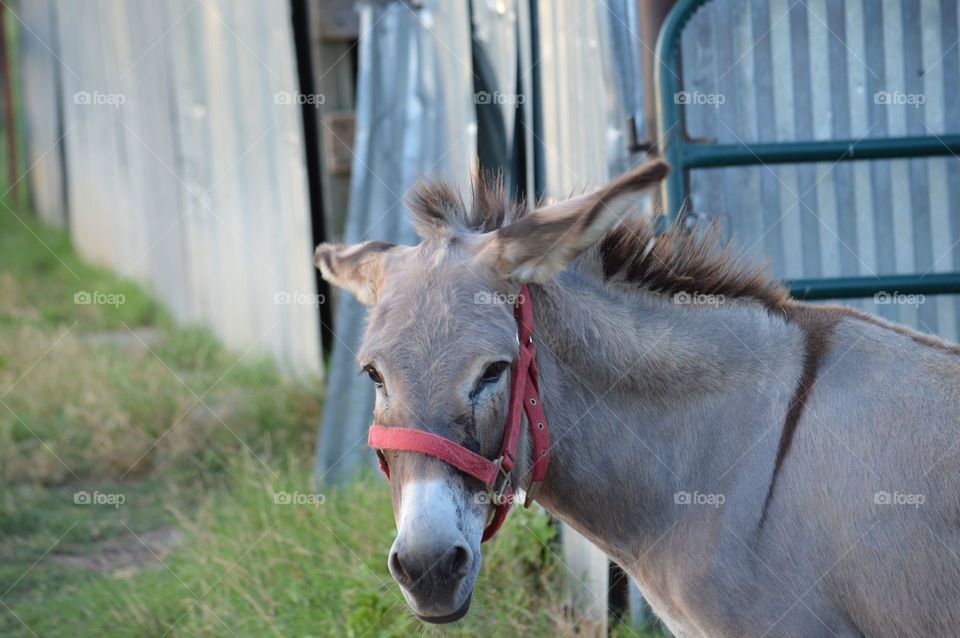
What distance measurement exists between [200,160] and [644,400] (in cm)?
756

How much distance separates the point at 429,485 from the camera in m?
2.45

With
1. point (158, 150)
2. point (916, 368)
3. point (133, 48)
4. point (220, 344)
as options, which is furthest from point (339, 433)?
point (133, 48)

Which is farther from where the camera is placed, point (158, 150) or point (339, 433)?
point (158, 150)

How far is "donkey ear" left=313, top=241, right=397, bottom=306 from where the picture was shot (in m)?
2.93

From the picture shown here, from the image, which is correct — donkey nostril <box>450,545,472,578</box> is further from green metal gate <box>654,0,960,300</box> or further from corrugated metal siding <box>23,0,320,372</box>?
corrugated metal siding <box>23,0,320,372</box>

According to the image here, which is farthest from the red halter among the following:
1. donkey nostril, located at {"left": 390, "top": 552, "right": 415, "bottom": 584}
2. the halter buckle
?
donkey nostril, located at {"left": 390, "top": 552, "right": 415, "bottom": 584}

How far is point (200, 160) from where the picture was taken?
9.60 m

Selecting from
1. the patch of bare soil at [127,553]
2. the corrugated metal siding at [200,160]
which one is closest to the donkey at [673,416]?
the patch of bare soil at [127,553]

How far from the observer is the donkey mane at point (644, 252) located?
298 cm

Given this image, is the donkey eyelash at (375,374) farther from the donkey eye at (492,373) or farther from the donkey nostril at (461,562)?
the donkey nostril at (461,562)

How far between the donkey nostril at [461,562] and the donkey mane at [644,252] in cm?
93

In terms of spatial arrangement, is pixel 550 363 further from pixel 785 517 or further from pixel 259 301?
pixel 259 301

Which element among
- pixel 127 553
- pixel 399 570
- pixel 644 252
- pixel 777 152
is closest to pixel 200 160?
pixel 127 553

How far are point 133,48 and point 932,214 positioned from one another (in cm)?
952
